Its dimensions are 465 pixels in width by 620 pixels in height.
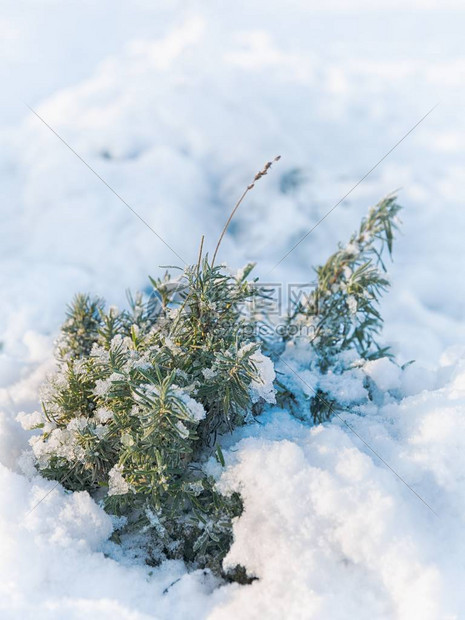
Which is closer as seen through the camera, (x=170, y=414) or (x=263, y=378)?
(x=170, y=414)

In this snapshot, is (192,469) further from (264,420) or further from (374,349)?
(374,349)

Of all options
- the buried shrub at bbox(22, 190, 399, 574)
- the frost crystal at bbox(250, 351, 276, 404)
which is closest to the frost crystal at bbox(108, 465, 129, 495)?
the buried shrub at bbox(22, 190, 399, 574)

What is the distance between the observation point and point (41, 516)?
4.80ft

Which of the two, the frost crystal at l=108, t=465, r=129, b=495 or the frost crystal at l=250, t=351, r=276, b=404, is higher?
the frost crystal at l=250, t=351, r=276, b=404

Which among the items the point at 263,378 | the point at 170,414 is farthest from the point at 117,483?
the point at 263,378

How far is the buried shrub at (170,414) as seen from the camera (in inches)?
55.5

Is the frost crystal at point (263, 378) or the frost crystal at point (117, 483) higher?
the frost crystal at point (263, 378)

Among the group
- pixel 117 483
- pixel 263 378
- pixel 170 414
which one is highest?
pixel 263 378

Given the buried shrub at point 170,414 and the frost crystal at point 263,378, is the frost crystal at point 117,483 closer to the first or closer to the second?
the buried shrub at point 170,414

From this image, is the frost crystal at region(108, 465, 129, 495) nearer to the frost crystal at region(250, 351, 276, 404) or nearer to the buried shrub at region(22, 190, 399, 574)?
the buried shrub at region(22, 190, 399, 574)

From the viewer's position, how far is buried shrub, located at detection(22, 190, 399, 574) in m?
1.41

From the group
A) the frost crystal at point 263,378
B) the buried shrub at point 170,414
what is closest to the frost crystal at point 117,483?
the buried shrub at point 170,414

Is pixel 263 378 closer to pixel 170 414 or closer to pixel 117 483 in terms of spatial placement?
pixel 170 414

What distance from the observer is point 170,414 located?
4.45 ft
